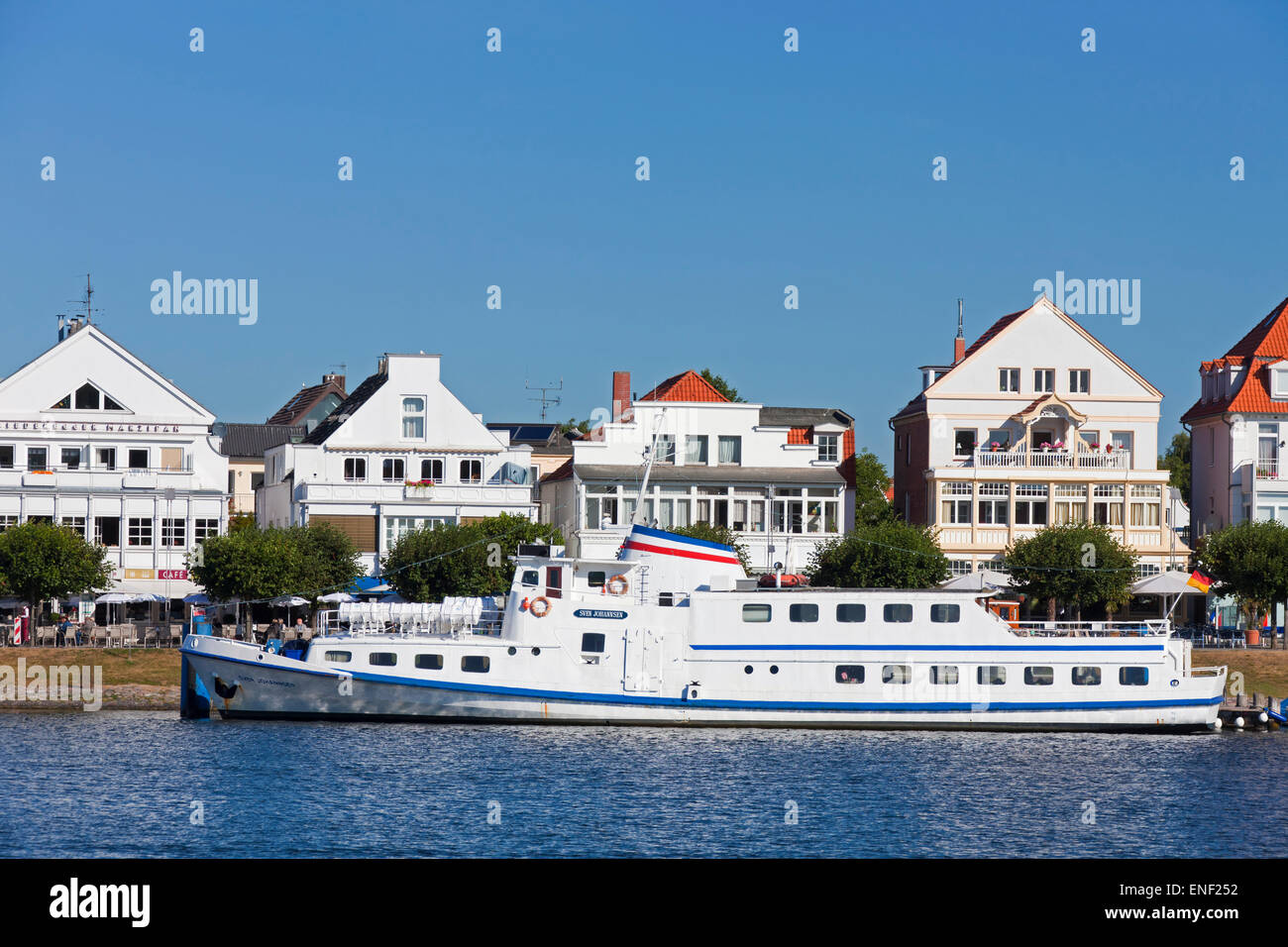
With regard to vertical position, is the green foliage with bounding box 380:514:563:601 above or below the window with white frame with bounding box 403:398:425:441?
below

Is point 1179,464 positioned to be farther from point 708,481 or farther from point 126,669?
point 126,669

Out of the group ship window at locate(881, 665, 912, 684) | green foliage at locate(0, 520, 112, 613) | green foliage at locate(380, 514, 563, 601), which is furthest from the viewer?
green foliage at locate(380, 514, 563, 601)

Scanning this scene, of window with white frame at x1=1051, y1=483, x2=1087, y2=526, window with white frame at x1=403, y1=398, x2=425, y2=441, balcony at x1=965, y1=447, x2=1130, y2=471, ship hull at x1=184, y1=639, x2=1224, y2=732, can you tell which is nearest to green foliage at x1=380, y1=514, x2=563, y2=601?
window with white frame at x1=403, y1=398, x2=425, y2=441

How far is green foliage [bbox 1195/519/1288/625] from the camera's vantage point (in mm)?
61406

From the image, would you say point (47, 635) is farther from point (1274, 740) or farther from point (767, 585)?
point (1274, 740)

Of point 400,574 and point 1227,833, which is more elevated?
point 400,574

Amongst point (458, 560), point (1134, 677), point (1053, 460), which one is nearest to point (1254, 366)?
point (1053, 460)

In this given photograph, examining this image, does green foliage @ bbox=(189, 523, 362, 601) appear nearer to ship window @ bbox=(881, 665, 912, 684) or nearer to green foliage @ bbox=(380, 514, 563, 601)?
green foliage @ bbox=(380, 514, 563, 601)

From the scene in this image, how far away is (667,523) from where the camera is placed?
70438 mm

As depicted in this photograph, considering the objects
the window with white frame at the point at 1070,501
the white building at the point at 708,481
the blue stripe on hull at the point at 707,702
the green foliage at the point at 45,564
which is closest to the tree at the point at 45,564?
the green foliage at the point at 45,564

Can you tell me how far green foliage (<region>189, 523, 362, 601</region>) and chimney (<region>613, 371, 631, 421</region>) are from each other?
18811 mm
